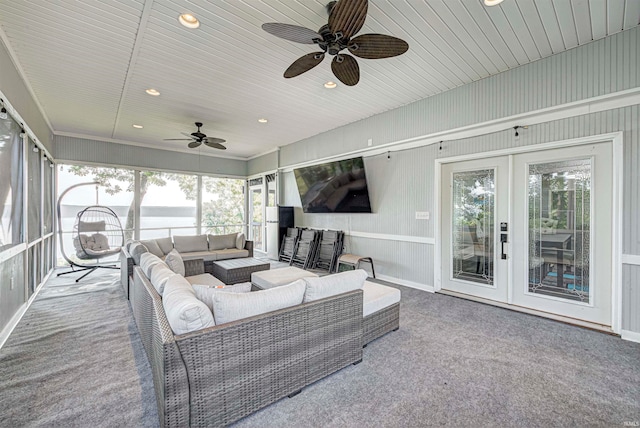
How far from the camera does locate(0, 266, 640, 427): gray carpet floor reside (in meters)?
1.71

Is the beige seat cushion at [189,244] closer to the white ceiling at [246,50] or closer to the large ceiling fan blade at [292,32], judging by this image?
the white ceiling at [246,50]

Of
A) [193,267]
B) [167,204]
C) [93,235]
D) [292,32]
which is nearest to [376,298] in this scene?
[292,32]

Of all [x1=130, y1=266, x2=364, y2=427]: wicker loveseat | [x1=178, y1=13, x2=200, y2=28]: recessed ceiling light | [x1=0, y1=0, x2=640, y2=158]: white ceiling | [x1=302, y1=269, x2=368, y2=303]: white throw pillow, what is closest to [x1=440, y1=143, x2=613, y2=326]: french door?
[x1=0, y1=0, x2=640, y2=158]: white ceiling

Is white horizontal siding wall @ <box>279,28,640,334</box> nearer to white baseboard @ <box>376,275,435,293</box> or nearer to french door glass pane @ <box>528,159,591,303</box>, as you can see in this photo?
white baseboard @ <box>376,275,435,293</box>

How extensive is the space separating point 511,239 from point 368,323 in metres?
2.40

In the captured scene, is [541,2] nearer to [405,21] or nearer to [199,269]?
[405,21]

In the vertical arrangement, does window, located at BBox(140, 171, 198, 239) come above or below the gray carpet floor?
above

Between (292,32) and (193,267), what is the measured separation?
10.8 ft

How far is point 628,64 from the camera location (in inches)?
104

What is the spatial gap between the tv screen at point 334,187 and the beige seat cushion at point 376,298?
97.2 inches

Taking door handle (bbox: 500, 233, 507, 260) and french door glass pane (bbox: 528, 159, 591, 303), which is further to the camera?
door handle (bbox: 500, 233, 507, 260)

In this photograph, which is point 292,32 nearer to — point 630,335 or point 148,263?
point 148,263

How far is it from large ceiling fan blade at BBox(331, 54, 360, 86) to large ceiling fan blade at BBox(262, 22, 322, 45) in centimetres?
33

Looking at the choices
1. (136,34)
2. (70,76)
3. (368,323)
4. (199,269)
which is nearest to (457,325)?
(368,323)
